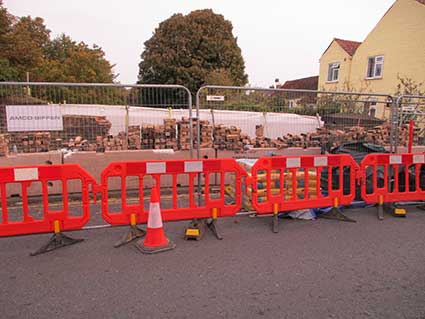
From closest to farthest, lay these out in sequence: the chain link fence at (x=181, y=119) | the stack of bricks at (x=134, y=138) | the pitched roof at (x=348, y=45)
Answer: the chain link fence at (x=181, y=119) → the stack of bricks at (x=134, y=138) → the pitched roof at (x=348, y=45)

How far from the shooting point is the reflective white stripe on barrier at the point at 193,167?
14.9 ft

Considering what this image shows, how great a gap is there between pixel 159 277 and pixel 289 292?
52.4 inches

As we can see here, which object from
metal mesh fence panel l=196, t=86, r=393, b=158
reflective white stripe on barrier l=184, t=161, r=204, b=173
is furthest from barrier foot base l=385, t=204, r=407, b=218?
reflective white stripe on barrier l=184, t=161, r=204, b=173

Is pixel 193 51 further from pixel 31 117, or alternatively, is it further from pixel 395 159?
pixel 395 159

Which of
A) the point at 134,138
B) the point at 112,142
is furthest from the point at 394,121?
the point at 112,142

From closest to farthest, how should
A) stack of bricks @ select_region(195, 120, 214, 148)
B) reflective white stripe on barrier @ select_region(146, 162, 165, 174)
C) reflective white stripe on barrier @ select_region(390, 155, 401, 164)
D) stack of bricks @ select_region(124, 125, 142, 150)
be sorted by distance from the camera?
1. reflective white stripe on barrier @ select_region(146, 162, 165, 174)
2. reflective white stripe on barrier @ select_region(390, 155, 401, 164)
3. stack of bricks @ select_region(124, 125, 142, 150)
4. stack of bricks @ select_region(195, 120, 214, 148)

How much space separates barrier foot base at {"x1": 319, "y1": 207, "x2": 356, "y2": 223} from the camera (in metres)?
5.14

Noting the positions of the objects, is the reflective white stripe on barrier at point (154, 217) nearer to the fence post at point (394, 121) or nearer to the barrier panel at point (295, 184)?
the barrier panel at point (295, 184)

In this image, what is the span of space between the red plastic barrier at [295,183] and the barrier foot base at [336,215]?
0.43 feet

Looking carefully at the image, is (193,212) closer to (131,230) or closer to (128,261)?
(131,230)

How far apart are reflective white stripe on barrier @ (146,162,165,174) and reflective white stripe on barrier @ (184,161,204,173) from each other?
327 millimetres

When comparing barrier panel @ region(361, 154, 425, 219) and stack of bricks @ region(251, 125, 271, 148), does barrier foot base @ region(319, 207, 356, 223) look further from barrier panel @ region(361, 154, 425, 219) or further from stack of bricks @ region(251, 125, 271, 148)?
stack of bricks @ region(251, 125, 271, 148)

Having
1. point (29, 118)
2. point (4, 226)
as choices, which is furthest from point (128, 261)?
point (29, 118)

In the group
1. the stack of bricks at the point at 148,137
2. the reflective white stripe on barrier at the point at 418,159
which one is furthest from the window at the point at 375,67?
the stack of bricks at the point at 148,137
